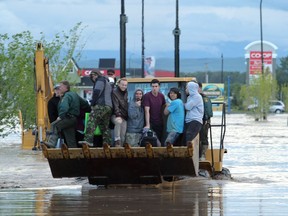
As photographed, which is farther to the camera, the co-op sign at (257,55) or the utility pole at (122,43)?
the co-op sign at (257,55)

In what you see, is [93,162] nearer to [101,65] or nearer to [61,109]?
[61,109]

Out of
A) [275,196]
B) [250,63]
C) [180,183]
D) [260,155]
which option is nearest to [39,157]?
[260,155]

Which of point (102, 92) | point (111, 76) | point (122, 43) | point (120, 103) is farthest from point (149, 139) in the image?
point (122, 43)

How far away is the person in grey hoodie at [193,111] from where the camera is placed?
18.9 m

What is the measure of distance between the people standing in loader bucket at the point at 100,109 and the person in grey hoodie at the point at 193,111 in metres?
1.46

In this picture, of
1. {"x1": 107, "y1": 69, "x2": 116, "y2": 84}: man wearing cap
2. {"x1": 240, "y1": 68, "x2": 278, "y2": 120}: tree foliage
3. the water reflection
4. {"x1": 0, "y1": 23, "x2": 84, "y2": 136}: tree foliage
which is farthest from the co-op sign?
the water reflection

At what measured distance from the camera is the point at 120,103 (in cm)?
1917

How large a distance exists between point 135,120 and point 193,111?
1.12m

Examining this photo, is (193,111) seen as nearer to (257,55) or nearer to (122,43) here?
(122,43)

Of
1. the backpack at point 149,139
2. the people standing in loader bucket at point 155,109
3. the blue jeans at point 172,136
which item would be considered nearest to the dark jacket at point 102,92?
the people standing in loader bucket at point 155,109

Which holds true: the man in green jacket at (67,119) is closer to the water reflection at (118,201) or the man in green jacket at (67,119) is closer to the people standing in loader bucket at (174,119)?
the water reflection at (118,201)

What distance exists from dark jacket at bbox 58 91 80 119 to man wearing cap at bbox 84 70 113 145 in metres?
0.57

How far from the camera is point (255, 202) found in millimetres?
16375

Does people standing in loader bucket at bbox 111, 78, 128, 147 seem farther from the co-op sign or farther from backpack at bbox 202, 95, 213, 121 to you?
the co-op sign
